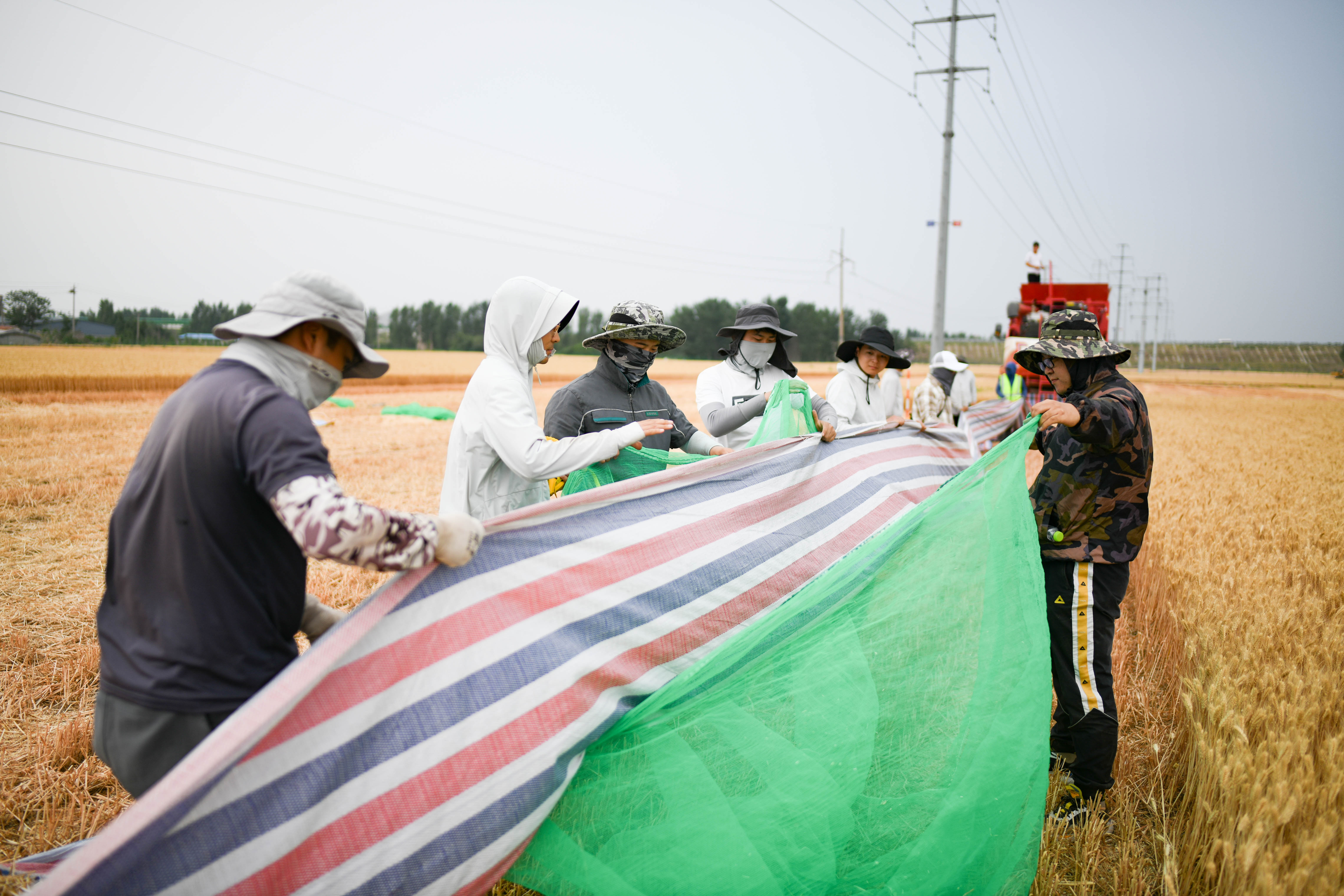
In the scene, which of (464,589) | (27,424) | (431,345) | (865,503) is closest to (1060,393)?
(865,503)

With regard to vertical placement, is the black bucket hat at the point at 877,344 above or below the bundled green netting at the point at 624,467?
above

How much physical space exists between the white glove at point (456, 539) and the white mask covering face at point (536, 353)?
1.36 meters

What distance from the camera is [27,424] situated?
40.4 ft

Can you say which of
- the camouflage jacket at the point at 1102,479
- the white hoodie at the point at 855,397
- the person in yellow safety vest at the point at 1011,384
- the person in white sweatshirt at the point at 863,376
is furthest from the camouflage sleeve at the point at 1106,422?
the person in yellow safety vest at the point at 1011,384

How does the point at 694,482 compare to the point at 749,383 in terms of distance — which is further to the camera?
the point at 749,383

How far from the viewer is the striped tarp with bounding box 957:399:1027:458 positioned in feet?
23.0

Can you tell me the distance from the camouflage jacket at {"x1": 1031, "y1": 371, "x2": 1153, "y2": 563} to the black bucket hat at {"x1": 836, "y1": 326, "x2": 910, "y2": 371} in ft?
8.84

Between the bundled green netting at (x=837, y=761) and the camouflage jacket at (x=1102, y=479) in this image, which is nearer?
the bundled green netting at (x=837, y=761)

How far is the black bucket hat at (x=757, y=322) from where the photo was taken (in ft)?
16.5

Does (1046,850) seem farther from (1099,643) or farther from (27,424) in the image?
(27,424)

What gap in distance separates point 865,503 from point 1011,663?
51.8 inches

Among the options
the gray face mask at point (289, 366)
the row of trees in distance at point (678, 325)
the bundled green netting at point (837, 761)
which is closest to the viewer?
the gray face mask at point (289, 366)

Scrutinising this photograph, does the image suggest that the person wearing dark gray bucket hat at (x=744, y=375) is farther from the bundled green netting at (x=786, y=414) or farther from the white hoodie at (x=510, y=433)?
the white hoodie at (x=510, y=433)

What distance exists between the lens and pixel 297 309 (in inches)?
71.1
